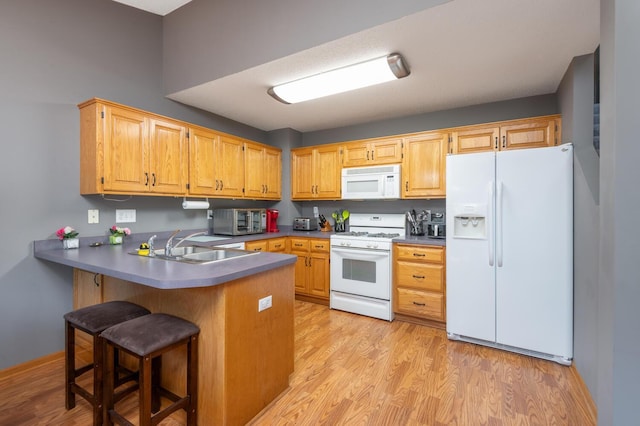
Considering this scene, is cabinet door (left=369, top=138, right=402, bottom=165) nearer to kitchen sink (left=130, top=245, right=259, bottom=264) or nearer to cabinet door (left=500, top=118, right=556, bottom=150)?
cabinet door (left=500, top=118, right=556, bottom=150)

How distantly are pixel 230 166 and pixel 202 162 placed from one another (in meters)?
0.37

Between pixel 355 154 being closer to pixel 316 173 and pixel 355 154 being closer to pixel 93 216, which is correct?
pixel 316 173

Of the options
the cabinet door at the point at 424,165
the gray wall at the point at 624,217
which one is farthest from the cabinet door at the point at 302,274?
the gray wall at the point at 624,217

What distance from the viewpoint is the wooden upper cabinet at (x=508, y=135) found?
2732 mm

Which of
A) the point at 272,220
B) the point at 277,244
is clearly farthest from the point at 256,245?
the point at 272,220

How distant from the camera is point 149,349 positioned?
1.31 metres

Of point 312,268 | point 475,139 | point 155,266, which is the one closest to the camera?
point 155,266

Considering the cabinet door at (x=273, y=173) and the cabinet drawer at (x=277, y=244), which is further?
the cabinet door at (x=273, y=173)

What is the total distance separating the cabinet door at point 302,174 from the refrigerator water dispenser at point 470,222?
6.54 feet

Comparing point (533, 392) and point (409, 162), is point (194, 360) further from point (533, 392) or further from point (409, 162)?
point (409, 162)

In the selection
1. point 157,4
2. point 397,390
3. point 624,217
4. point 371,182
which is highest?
point 157,4

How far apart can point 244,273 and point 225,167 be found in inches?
83.7

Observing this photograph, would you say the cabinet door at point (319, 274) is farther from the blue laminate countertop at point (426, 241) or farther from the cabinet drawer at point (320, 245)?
A: the blue laminate countertop at point (426, 241)

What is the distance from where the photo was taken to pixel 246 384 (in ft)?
5.27
